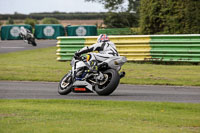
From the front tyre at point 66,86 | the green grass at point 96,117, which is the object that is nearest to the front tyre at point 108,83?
the front tyre at point 66,86

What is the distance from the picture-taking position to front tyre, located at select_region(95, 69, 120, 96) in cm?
1059

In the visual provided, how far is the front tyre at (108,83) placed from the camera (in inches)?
417

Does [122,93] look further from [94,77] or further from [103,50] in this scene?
[103,50]

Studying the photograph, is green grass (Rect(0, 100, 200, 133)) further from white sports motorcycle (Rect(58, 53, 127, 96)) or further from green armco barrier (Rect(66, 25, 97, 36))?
green armco barrier (Rect(66, 25, 97, 36))

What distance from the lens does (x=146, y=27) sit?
2256cm

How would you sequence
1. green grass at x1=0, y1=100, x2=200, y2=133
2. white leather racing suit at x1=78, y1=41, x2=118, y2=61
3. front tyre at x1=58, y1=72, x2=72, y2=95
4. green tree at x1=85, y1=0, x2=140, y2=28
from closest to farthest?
green grass at x1=0, y1=100, x2=200, y2=133
white leather racing suit at x1=78, y1=41, x2=118, y2=61
front tyre at x1=58, y1=72, x2=72, y2=95
green tree at x1=85, y1=0, x2=140, y2=28

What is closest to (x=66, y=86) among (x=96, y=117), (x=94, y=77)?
(x=94, y=77)

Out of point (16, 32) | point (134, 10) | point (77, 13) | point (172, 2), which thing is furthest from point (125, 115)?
point (77, 13)

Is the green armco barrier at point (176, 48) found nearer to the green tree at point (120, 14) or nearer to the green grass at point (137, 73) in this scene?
the green grass at point (137, 73)

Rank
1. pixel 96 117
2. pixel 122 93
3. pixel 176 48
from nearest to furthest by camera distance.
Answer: pixel 96 117, pixel 122 93, pixel 176 48

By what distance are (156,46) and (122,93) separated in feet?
22.5

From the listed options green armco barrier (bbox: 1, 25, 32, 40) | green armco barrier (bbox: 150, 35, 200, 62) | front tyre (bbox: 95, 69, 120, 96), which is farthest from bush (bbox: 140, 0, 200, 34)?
green armco barrier (bbox: 1, 25, 32, 40)

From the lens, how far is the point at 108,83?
10.8 metres

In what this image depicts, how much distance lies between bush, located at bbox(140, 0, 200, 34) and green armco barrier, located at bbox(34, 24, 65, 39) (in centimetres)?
2162
